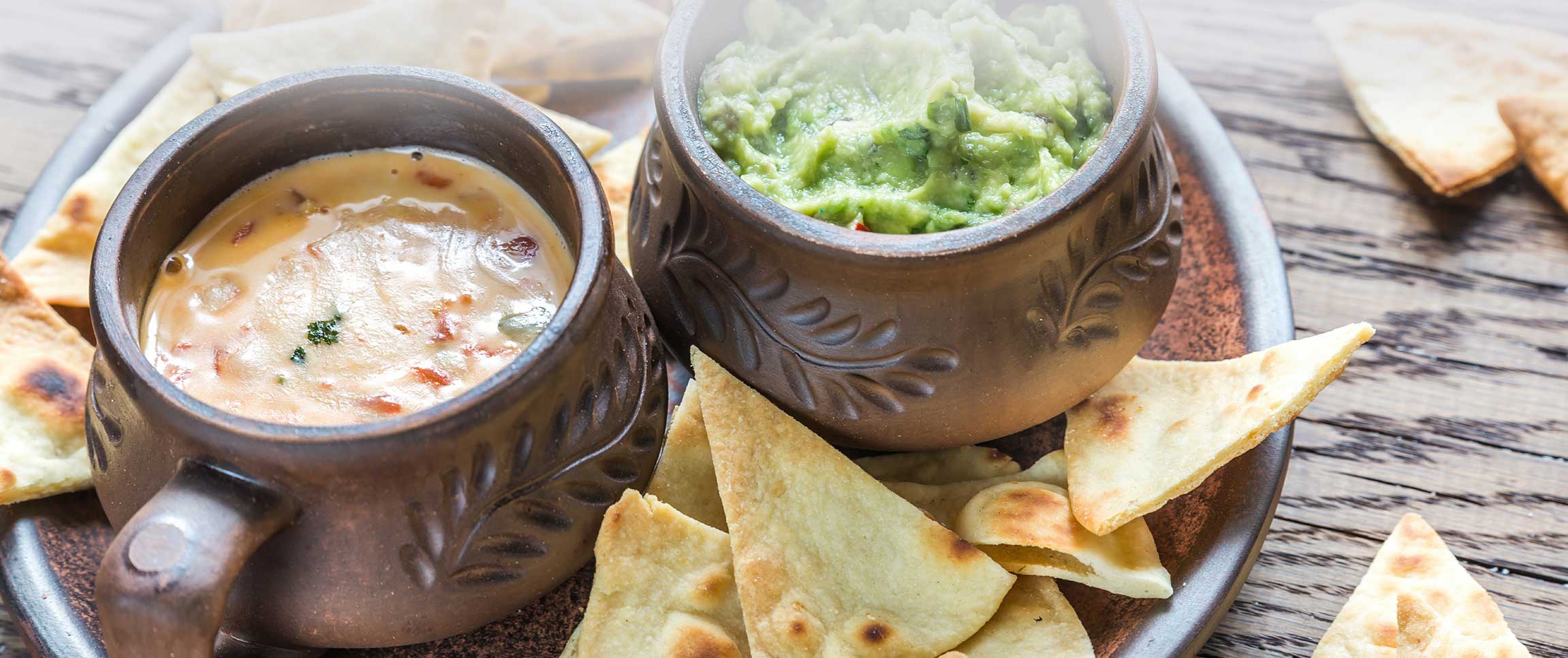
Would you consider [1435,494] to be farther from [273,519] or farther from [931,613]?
[273,519]

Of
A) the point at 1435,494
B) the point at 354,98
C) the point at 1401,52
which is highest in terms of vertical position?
the point at 354,98

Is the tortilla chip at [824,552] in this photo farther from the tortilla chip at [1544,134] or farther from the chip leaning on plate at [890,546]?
the tortilla chip at [1544,134]

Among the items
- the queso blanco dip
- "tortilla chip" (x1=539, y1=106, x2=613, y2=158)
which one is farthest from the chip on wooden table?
"tortilla chip" (x1=539, y1=106, x2=613, y2=158)

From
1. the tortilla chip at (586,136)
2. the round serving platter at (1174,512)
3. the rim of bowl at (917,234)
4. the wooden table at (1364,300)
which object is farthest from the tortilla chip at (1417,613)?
the tortilla chip at (586,136)

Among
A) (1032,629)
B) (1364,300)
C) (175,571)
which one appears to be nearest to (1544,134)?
(1364,300)

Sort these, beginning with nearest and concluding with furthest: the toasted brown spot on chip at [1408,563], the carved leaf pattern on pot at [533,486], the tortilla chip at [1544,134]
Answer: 1. the carved leaf pattern on pot at [533,486]
2. the toasted brown spot on chip at [1408,563]
3. the tortilla chip at [1544,134]

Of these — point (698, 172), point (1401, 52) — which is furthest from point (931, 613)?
point (1401, 52)

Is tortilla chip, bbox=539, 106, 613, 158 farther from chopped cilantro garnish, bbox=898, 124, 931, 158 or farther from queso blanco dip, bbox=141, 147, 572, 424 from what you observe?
chopped cilantro garnish, bbox=898, 124, 931, 158
